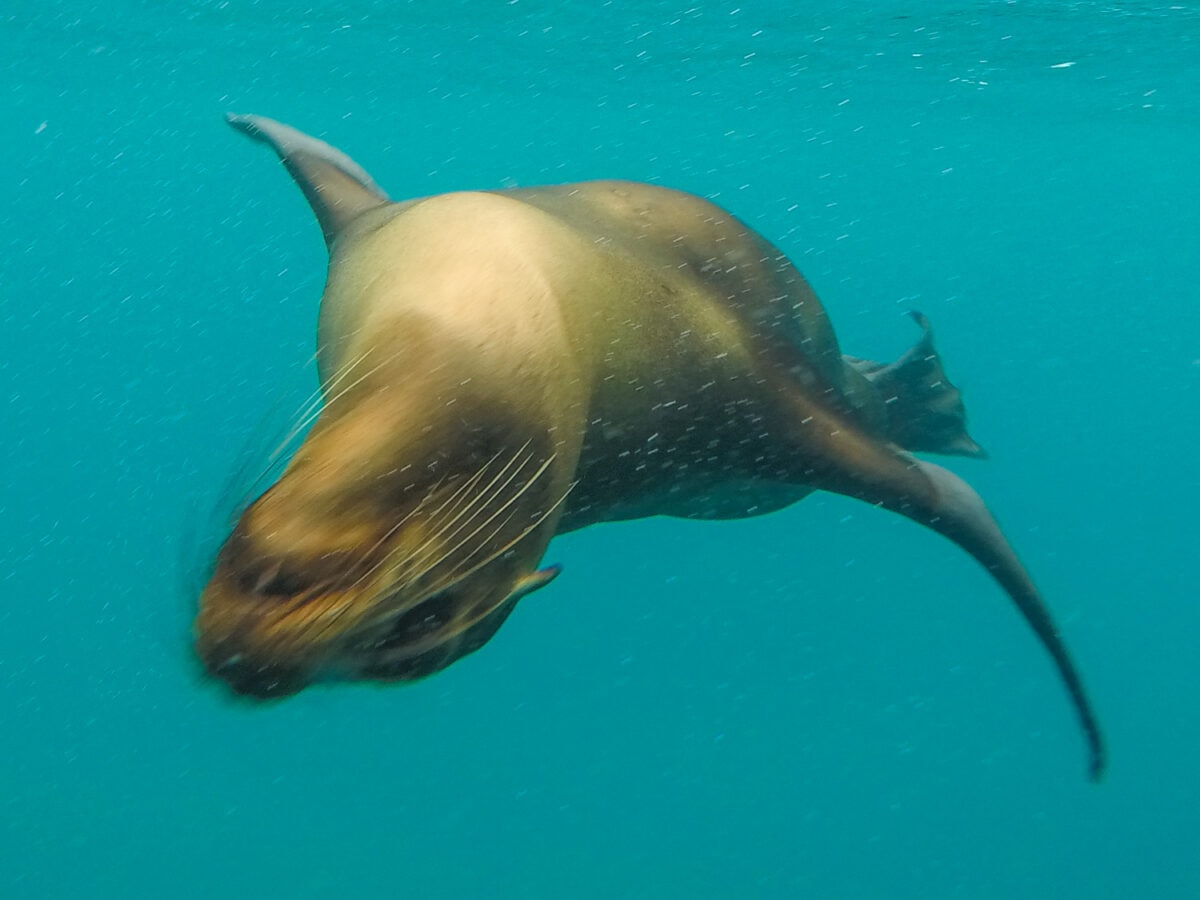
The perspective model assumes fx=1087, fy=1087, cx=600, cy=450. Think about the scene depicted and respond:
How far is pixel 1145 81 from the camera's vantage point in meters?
17.8

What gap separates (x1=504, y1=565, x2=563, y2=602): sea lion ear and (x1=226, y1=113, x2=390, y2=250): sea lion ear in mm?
2730

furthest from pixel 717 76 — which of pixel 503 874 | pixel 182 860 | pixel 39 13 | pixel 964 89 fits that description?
pixel 182 860

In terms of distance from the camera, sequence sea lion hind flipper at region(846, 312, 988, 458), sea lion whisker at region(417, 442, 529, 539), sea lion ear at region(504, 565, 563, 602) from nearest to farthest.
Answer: sea lion whisker at region(417, 442, 529, 539), sea lion ear at region(504, 565, 563, 602), sea lion hind flipper at region(846, 312, 988, 458)

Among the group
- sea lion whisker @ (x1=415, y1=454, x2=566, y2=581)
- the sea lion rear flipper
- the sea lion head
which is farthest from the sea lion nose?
the sea lion rear flipper

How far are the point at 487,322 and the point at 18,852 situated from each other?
50.9 ft

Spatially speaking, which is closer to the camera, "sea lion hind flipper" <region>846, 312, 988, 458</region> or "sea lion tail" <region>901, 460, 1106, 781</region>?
"sea lion tail" <region>901, 460, 1106, 781</region>

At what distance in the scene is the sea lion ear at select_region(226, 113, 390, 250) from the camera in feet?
14.2

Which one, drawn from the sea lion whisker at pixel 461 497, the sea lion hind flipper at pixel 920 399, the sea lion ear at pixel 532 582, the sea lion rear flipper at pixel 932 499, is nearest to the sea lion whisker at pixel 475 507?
the sea lion whisker at pixel 461 497

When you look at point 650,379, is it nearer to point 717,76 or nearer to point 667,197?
point 667,197

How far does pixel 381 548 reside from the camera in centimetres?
136

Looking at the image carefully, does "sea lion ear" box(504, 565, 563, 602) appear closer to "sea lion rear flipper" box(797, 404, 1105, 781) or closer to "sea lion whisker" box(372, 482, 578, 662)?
"sea lion whisker" box(372, 482, 578, 662)

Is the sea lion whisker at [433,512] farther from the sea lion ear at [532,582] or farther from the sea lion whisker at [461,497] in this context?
the sea lion ear at [532,582]

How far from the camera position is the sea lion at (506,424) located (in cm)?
131

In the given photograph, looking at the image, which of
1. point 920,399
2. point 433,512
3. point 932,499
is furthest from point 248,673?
point 920,399
